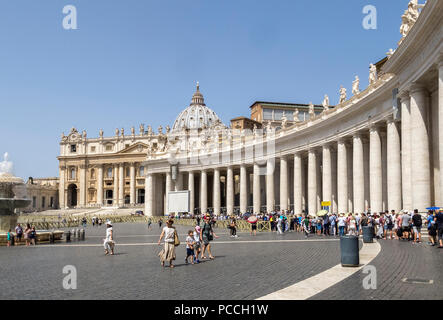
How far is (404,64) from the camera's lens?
2466 cm

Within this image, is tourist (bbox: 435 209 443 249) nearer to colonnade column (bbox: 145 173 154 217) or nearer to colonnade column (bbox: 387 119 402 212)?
colonnade column (bbox: 387 119 402 212)

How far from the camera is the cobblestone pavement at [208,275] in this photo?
1027 cm

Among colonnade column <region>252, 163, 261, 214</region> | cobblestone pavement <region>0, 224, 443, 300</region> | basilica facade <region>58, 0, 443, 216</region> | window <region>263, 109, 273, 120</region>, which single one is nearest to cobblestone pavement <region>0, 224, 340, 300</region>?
cobblestone pavement <region>0, 224, 443, 300</region>

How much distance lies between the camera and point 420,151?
22844 mm

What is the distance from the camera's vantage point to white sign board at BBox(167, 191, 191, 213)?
191 feet

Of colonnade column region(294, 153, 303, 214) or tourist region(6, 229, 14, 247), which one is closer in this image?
tourist region(6, 229, 14, 247)

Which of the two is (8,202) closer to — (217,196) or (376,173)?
(376,173)

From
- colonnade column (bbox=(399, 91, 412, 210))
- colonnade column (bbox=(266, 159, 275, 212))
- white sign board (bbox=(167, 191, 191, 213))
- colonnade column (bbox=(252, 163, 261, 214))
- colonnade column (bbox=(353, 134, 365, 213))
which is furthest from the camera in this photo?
white sign board (bbox=(167, 191, 191, 213))

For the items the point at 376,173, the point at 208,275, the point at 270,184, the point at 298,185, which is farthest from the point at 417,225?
the point at 270,184

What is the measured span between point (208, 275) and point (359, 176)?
24.7m

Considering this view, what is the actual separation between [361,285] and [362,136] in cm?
2754

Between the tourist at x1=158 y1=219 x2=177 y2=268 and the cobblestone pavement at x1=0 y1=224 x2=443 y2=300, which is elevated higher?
the tourist at x1=158 y1=219 x2=177 y2=268

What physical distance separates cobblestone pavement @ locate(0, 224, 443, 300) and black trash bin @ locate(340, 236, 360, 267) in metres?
0.73
